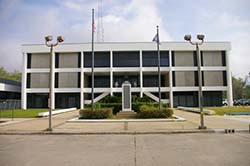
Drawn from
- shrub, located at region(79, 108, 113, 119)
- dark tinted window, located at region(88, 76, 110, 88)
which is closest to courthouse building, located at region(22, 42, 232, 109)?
dark tinted window, located at region(88, 76, 110, 88)

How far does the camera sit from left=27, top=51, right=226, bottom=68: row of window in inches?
1816

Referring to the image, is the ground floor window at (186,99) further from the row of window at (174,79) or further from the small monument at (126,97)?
the small monument at (126,97)

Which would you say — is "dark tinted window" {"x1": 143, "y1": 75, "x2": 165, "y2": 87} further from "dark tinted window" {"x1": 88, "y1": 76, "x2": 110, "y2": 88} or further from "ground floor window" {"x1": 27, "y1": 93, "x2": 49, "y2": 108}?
"ground floor window" {"x1": 27, "y1": 93, "x2": 49, "y2": 108}

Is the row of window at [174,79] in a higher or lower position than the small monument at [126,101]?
higher

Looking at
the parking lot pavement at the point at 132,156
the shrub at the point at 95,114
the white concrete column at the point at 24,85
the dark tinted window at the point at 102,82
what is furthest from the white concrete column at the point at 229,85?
the white concrete column at the point at 24,85

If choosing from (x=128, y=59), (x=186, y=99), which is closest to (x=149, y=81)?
(x=128, y=59)

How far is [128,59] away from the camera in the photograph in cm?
4650

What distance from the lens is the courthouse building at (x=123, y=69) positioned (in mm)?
45188

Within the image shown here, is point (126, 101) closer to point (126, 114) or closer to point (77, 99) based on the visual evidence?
point (126, 114)

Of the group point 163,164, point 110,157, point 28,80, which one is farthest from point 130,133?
point 28,80

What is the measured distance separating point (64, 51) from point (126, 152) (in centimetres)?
4100

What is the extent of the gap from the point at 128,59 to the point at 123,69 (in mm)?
2778

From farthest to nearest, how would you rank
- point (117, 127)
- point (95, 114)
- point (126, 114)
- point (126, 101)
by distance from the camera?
1. point (126, 101)
2. point (126, 114)
3. point (95, 114)
4. point (117, 127)

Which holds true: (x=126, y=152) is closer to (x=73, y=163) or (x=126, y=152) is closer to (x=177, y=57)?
(x=73, y=163)
